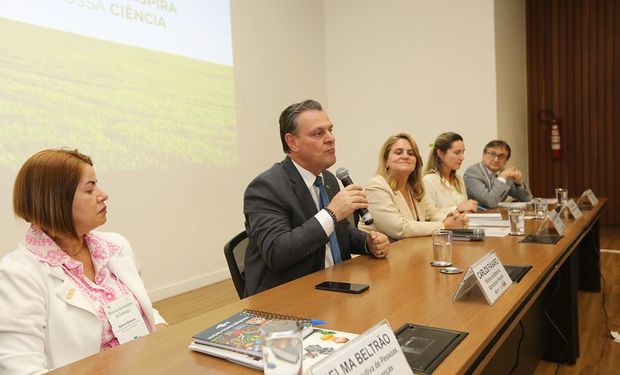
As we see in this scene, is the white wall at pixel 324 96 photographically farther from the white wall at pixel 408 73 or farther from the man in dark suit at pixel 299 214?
the man in dark suit at pixel 299 214

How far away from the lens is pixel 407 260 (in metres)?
1.94

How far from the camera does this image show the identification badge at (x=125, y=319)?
143 centimetres

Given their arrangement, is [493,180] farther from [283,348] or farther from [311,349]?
[283,348]

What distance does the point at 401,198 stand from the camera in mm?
2871

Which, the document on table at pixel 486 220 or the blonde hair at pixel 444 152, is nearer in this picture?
the document on table at pixel 486 220

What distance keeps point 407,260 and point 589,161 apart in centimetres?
607

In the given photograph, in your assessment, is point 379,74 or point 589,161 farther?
point 589,161

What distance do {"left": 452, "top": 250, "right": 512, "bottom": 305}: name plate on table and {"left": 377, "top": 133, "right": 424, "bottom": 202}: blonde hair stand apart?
1384mm

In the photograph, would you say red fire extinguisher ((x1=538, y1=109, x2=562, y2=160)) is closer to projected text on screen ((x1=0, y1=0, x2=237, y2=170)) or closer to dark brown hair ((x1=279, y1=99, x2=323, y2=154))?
projected text on screen ((x1=0, y1=0, x2=237, y2=170))

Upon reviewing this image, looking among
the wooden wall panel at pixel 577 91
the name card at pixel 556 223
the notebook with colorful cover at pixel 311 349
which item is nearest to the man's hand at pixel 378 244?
the notebook with colorful cover at pixel 311 349

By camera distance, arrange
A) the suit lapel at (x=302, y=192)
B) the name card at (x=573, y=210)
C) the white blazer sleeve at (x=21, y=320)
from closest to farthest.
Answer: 1. the white blazer sleeve at (x=21, y=320)
2. the suit lapel at (x=302, y=192)
3. the name card at (x=573, y=210)

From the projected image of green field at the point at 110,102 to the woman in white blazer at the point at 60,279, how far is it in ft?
7.03

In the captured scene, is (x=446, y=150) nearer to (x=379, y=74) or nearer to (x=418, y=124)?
(x=418, y=124)

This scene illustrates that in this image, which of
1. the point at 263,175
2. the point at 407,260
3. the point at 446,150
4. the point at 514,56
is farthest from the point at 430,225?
the point at 514,56
